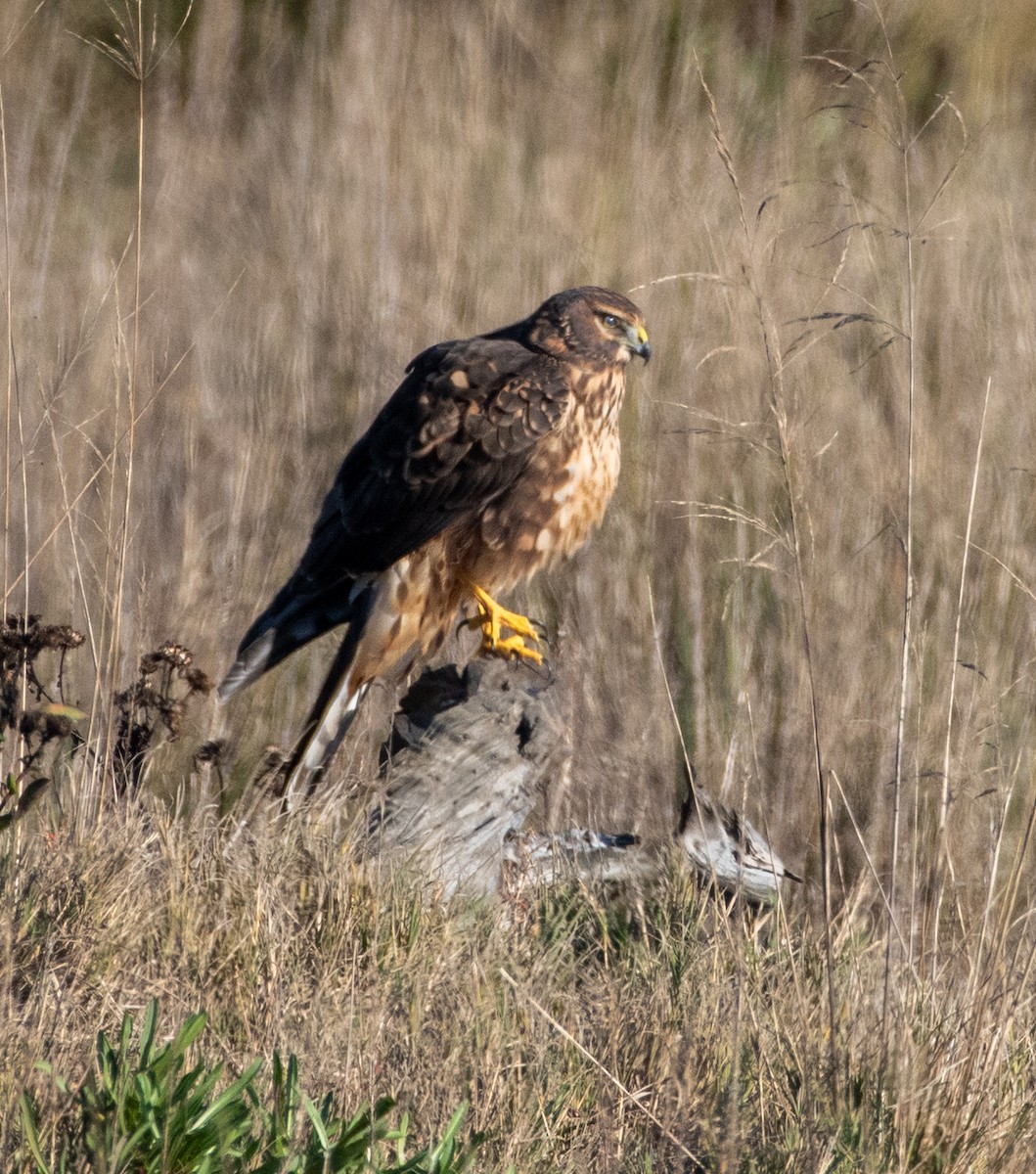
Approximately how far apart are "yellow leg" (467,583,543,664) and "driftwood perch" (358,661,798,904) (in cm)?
41

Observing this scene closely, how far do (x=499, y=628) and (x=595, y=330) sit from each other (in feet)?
2.58

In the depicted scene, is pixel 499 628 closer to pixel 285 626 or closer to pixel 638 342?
pixel 285 626

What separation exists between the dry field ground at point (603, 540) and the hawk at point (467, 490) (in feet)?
0.83

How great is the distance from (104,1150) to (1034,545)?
9.55ft

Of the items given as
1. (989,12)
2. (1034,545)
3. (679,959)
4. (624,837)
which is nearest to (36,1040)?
(679,959)

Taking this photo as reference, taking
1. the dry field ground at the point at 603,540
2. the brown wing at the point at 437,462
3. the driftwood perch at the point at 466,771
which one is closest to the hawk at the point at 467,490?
the brown wing at the point at 437,462

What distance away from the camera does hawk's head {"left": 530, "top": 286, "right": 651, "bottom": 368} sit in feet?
12.1

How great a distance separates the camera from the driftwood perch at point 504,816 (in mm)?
2945

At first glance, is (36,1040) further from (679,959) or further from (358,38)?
(358,38)

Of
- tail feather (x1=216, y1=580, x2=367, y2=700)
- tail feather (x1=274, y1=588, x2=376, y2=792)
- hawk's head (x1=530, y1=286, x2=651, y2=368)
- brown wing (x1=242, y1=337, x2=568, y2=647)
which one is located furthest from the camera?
hawk's head (x1=530, y1=286, x2=651, y2=368)

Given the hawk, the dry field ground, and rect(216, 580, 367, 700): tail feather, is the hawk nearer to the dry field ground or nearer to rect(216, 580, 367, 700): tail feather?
rect(216, 580, 367, 700): tail feather

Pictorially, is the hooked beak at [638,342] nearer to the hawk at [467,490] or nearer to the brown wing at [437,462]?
the hawk at [467,490]

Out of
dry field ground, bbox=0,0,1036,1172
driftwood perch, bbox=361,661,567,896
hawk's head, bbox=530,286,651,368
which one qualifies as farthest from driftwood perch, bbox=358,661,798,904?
hawk's head, bbox=530,286,651,368

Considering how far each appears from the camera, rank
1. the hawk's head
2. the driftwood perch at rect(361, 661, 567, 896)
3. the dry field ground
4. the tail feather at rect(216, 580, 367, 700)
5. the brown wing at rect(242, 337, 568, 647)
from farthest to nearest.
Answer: the hawk's head
the brown wing at rect(242, 337, 568, 647)
the tail feather at rect(216, 580, 367, 700)
the driftwood perch at rect(361, 661, 567, 896)
the dry field ground
